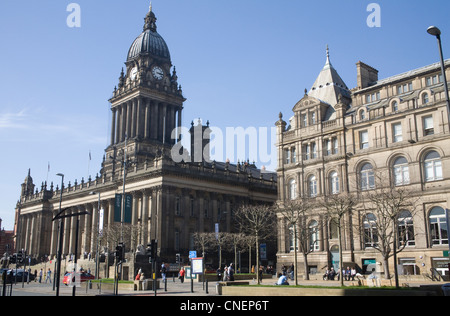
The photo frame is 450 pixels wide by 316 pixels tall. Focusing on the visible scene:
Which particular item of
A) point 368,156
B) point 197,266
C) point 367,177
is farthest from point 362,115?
point 197,266

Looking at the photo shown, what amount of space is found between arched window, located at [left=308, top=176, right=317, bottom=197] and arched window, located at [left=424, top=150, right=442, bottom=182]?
13565mm

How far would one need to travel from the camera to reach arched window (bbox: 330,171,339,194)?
181 ft

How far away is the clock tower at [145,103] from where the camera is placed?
98.4 metres

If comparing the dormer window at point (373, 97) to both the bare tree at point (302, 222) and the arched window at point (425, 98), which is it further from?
the bare tree at point (302, 222)

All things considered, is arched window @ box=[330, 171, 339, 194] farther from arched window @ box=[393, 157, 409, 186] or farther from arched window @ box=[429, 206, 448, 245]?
arched window @ box=[429, 206, 448, 245]

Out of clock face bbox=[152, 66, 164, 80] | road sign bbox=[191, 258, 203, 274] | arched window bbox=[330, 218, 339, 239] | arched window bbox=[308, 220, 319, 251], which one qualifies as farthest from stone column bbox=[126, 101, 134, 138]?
road sign bbox=[191, 258, 203, 274]

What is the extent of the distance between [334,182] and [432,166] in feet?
38.3

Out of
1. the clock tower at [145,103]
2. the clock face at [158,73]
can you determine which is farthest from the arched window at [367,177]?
the clock face at [158,73]

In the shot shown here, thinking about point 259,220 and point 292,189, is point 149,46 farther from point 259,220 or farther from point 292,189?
point 259,220

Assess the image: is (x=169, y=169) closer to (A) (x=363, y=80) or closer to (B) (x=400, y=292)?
(A) (x=363, y=80)

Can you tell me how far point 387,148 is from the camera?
50281 millimetres

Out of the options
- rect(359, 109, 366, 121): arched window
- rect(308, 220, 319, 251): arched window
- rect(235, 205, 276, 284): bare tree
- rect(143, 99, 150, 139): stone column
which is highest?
rect(143, 99, 150, 139): stone column

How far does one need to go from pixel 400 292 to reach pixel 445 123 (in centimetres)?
2651
